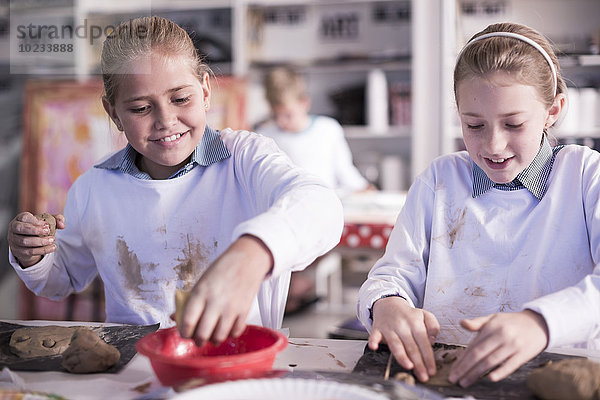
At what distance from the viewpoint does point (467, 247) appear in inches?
42.9

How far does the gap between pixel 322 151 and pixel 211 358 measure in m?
2.71

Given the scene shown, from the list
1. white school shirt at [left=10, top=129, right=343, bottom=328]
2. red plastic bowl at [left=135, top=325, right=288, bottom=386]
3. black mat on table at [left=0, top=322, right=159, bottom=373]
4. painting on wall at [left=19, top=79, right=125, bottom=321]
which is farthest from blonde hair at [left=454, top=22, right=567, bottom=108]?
painting on wall at [left=19, top=79, right=125, bottom=321]

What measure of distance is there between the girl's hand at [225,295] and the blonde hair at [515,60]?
21.6 inches

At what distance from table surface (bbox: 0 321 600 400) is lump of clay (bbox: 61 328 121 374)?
0.4 inches

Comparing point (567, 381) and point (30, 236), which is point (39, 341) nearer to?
point (30, 236)

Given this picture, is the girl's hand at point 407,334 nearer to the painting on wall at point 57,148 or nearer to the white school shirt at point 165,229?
the white school shirt at point 165,229

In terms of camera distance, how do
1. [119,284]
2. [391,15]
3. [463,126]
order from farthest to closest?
[391,15]
[119,284]
[463,126]

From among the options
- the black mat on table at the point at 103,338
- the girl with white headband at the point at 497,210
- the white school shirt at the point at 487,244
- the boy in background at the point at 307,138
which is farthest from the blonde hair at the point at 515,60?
the boy in background at the point at 307,138

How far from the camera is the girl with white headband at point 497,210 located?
3.23ft

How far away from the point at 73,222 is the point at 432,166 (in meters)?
0.72

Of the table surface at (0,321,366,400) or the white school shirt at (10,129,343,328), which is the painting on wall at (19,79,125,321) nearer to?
the white school shirt at (10,129,343,328)

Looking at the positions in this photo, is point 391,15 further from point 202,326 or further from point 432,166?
point 202,326

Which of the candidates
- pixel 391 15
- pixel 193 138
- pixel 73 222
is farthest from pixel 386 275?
pixel 391 15

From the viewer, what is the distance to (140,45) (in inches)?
41.4
